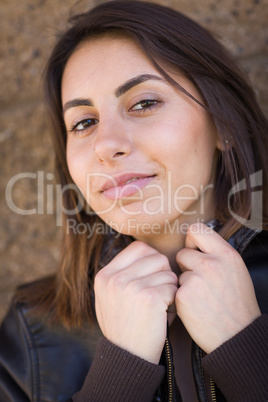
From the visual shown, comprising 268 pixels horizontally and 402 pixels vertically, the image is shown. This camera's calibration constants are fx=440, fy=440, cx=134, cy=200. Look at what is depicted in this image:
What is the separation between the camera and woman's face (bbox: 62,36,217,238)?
4.41ft

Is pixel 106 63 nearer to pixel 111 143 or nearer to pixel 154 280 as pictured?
pixel 111 143

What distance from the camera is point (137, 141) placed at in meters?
1.35

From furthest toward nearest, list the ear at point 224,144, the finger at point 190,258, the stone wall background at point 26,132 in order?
the stone wall background at point 26,132 < the ear at point 224,144 < the finger at point 190,258

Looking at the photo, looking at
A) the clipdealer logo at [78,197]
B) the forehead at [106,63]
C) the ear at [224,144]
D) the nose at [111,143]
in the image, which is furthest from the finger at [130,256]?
the forehead at [106,63]

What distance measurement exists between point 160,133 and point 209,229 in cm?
35

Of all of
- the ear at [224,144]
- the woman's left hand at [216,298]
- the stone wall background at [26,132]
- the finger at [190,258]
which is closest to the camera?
the woman's left hand at [216,298]

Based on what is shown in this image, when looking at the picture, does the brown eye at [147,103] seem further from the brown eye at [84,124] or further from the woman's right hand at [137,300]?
the woman's right hand at [137,300]

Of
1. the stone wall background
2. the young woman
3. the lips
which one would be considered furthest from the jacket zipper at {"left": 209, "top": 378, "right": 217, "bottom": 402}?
the stone wall background

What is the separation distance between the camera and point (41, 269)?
2307 millimetres

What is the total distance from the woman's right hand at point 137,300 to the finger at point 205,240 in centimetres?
11

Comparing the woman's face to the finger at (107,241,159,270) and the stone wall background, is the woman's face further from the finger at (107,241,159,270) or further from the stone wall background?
the stone wall background

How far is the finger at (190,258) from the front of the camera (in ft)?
4.42

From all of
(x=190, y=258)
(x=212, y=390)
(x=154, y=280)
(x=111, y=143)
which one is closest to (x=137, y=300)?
(x=154, y=280)

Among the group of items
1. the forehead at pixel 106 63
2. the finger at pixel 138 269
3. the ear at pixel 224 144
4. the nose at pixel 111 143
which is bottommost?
the finger at pixel 138 269
